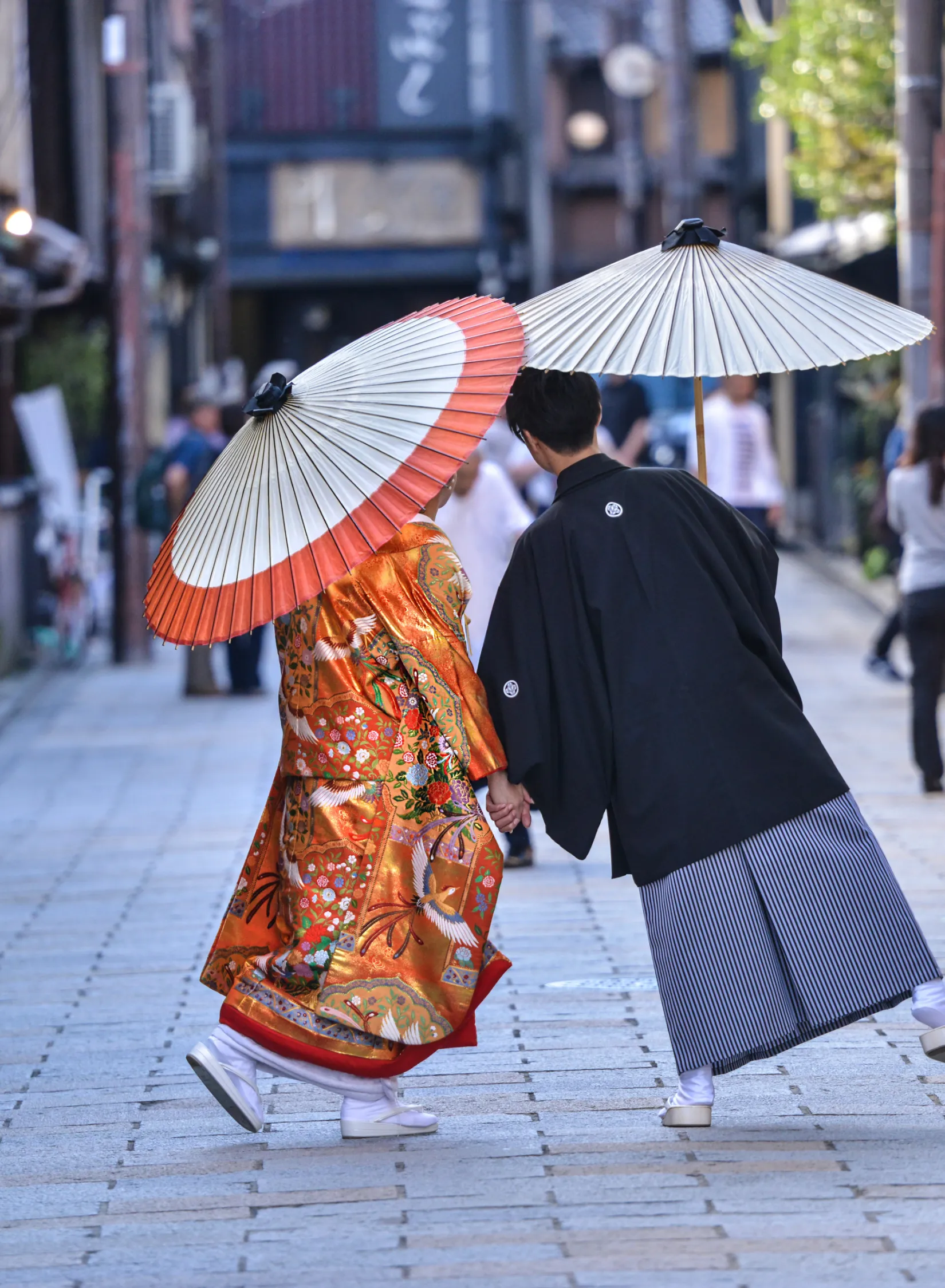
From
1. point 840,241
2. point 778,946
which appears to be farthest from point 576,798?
point 840,241

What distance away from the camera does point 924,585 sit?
941 centimetres

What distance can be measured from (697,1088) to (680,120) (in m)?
18.1

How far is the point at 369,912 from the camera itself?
4.65 m

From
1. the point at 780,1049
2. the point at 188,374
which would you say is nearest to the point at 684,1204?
the point at 780,1049

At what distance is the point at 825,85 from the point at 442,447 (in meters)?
11.9

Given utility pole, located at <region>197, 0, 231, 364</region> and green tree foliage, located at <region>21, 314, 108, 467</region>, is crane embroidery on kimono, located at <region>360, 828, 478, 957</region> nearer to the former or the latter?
green tree foliage, located at <region>21, 314, 108, 467</region>

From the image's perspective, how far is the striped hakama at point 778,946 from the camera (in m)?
4.68

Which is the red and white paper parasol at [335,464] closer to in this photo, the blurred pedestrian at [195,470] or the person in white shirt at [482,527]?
the person in white shirt at [482,527]

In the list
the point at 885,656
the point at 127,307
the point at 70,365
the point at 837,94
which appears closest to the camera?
the point at 885,656

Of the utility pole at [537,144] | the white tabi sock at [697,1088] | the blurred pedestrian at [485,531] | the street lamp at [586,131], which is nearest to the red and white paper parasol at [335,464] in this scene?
the white tabi sock at [697,1088]

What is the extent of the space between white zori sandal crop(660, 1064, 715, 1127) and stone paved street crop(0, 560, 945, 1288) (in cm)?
4

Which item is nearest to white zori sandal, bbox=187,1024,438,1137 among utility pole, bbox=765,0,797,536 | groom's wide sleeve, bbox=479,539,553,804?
groom's wide sleeve, bbox=479,539,553,804

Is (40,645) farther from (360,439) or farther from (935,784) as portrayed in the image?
(360,439)

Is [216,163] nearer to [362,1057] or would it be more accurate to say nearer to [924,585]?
[924,585]
